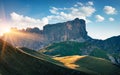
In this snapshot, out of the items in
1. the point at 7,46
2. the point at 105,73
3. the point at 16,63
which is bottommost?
the point at 105,73

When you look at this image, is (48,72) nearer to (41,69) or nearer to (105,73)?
(41,69)

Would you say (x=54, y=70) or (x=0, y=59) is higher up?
(x=0, y=59)

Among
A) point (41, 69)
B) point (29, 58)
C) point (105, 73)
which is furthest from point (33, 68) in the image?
point (105, 73)

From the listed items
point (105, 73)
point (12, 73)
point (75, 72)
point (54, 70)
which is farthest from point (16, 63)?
point (105, 73)

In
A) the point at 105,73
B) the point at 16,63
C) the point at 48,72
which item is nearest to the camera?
the point at 16,63

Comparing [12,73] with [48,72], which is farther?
[48,72]

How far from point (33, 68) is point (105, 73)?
79.2m

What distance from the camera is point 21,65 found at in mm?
138250

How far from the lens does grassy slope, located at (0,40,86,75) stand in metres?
123

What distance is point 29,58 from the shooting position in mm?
159750

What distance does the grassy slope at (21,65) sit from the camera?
4848 inches

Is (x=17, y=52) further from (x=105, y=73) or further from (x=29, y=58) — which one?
(x=105, y=73)

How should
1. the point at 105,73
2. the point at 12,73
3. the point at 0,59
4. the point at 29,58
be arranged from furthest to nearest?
the point at 105,73
the point at 29,58
the point at 0,59
the point at 12,73

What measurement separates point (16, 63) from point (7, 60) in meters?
7.41
